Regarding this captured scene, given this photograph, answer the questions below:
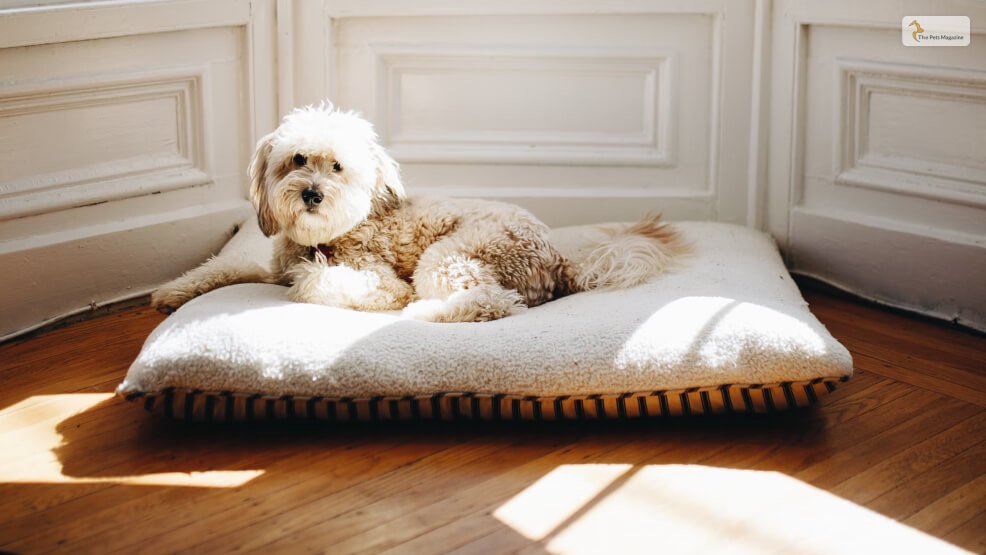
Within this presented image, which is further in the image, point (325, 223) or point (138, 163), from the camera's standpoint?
point (138, 163)

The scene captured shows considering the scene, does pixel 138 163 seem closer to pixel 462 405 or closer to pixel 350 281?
pixel 350 281

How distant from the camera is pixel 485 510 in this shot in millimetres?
1901

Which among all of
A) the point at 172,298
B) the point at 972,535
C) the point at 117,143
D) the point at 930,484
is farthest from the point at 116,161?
the point at 972,535

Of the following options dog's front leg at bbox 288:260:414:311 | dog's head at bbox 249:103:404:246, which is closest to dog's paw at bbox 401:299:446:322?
dog's front leg at bbox 288:260:414:311

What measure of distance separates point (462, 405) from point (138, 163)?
1.65 m

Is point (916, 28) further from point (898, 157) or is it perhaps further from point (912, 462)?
point (912, 462)

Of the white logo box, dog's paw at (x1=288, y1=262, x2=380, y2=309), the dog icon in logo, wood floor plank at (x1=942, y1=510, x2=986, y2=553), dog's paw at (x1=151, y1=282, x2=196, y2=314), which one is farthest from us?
the dog icon in logo

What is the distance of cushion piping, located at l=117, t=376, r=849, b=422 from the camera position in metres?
2.16

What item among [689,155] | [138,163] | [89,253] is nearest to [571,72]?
[689,155]

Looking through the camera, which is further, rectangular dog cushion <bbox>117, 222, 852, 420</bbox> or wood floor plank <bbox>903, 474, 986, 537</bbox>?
rectangular dog cushion <bbox>117, 222, 852, 420</bbox>

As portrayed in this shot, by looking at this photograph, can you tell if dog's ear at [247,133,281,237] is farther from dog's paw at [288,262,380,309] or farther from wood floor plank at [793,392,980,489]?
wood floor plank at [793,392,980,489]

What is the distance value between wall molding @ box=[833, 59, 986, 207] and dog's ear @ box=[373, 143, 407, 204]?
1567 mm

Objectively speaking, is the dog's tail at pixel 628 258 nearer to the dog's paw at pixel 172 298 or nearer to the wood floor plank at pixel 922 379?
the wood floor plank at pixel 922 379

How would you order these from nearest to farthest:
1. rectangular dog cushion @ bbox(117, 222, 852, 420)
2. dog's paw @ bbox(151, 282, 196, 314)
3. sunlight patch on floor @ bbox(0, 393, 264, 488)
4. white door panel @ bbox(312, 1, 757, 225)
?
1. sunlight patch on floor @ bbox(0, 393, 264, 488)
2. rectangular dog cushion @ bbox(117, 222, 852, 420)
3. dog's paw @ bbox(151, 282, 196, 314)
4. white door panel @ bbox(312, 1, 757, 225)
